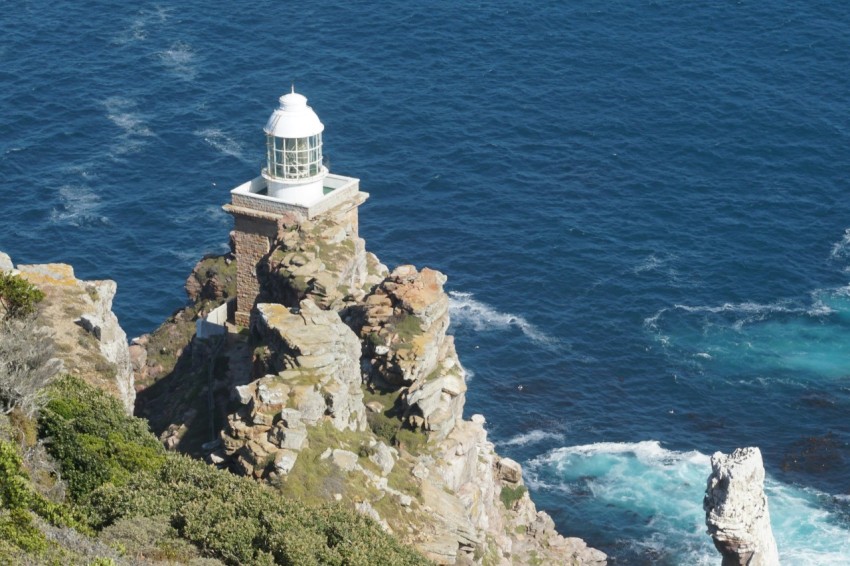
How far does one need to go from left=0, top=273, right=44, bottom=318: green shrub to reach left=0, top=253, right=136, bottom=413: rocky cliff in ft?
6.69

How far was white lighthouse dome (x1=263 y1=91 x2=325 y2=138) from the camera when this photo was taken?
238 feet

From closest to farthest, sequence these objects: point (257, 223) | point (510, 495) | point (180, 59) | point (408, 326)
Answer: point (408, 326)
point (257, 223)
point (510, 495)
point (180, 59)

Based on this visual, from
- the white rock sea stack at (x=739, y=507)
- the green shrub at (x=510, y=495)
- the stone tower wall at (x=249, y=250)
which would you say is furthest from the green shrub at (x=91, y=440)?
the green shrub at (x=510, y=495)

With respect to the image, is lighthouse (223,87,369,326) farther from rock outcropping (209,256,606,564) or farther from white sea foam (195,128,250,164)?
white sea foam (195,128,250,164)

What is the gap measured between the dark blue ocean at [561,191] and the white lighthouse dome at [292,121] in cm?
3695

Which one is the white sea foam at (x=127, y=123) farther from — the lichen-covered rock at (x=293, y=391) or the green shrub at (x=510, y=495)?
the lichen-covered rock at (x=293, y=391)

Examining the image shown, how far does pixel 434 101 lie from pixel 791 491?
72347mm

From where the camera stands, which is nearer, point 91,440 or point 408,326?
point 91,440

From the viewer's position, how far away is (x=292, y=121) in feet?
238

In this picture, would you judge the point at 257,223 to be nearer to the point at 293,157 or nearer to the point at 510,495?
the point at 293,157

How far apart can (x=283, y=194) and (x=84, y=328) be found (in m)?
16.5

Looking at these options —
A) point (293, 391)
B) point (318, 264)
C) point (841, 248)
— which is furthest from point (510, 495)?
point (841, 248)

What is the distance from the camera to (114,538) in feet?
143

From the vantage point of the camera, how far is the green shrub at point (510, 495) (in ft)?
260
